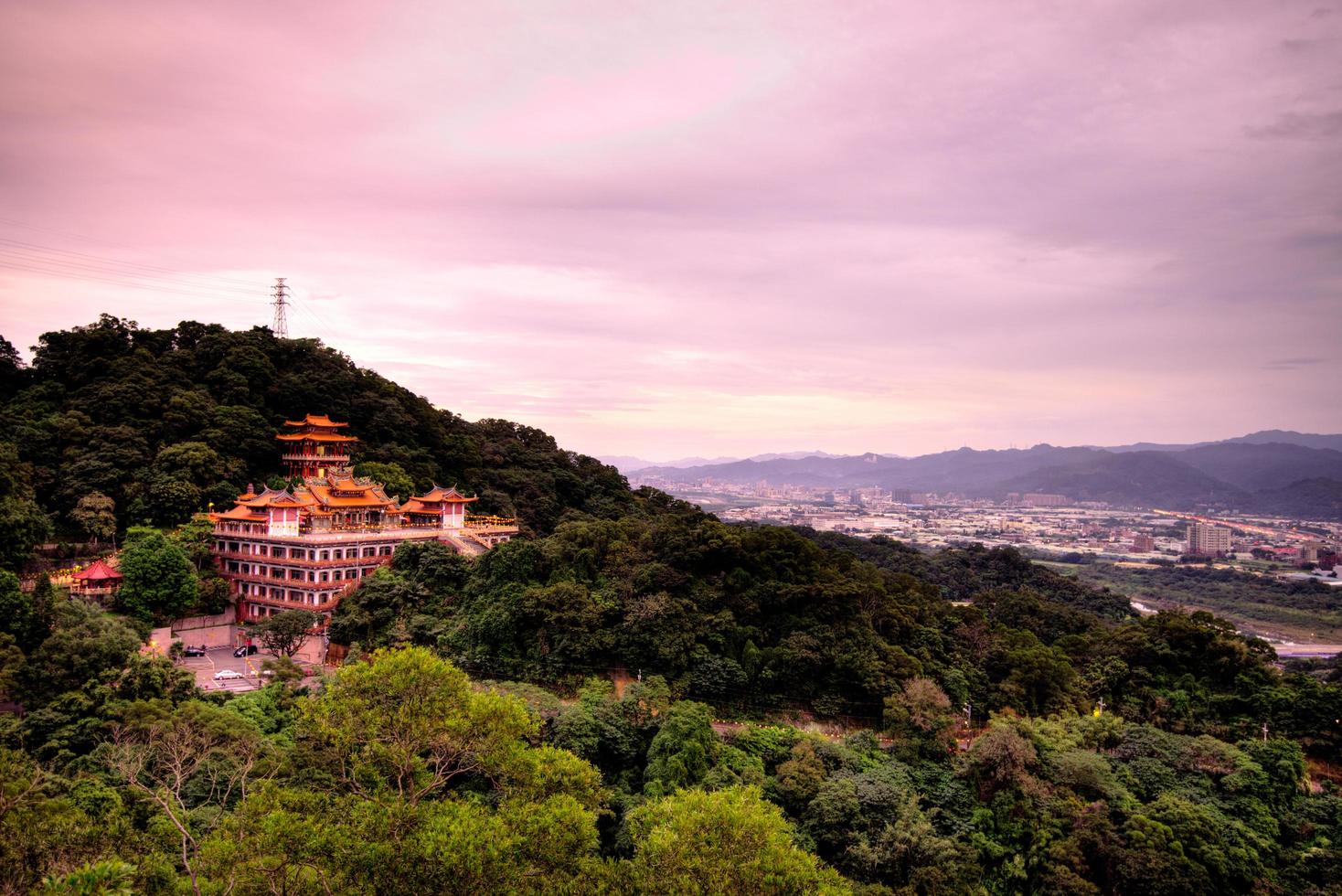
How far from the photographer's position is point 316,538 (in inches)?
1032

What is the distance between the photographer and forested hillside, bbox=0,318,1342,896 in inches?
390

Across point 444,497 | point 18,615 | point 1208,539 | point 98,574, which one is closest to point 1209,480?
point 1208,539

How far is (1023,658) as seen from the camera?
21703 mm

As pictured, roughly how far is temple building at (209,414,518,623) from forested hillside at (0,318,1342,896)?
65.8 inches

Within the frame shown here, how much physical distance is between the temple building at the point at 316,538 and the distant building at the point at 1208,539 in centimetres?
7452

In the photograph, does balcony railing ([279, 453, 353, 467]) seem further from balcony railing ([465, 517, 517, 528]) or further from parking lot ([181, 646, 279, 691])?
parking lot ([181, 646, 279, 691])

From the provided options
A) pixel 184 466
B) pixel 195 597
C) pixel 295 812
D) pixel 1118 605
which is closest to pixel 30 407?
pixel 184 466

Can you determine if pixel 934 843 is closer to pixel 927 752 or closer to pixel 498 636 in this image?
pixel 927 752

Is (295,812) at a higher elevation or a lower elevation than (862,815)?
higher

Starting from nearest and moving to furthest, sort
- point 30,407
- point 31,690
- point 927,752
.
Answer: point 31,690, point 927,752, point 30,407

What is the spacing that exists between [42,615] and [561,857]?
16.4 meters

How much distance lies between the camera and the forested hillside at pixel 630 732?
9906 mm

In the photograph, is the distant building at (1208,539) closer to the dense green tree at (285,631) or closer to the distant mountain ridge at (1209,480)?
the distant mountain ridge at (1209,480)

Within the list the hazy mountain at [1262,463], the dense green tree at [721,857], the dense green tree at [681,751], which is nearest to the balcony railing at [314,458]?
the dense green tree at [681,751]
